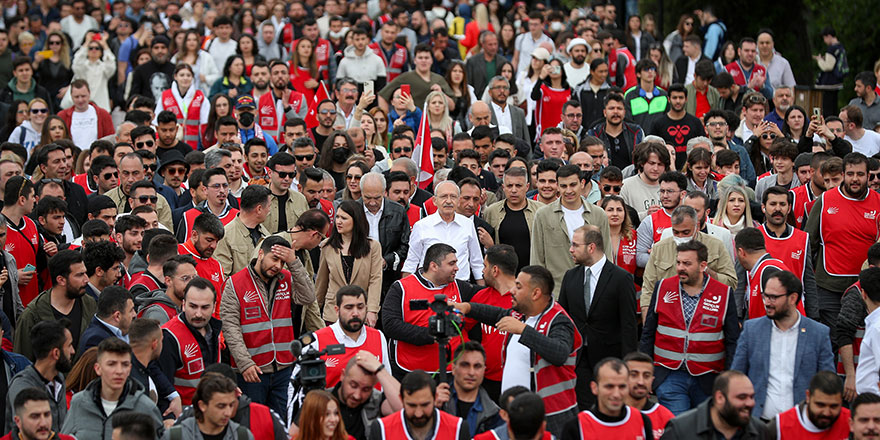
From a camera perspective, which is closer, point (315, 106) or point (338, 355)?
point (338, 355)

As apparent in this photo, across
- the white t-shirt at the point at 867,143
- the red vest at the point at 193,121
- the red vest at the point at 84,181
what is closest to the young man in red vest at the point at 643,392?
the red vest at the point at 84,181

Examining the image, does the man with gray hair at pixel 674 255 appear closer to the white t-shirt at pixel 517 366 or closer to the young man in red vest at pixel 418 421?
the white t-shirt at pixel 517 366

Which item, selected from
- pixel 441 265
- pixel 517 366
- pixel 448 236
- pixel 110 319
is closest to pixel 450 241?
pixel 448 236

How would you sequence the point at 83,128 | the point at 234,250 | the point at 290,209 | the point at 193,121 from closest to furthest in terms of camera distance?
the point at 234,250 → the point at 290,209 → the point at 83,128 → the point at 193,121

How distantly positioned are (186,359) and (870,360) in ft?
15.7

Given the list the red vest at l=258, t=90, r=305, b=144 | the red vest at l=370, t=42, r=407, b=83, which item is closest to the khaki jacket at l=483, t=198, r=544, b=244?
the red vest at l=258, t=90, r=305, b=144

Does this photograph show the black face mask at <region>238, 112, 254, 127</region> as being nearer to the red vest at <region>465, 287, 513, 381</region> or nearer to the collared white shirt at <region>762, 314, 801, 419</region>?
the red vest at <region>465, 287, 513, 381</region>

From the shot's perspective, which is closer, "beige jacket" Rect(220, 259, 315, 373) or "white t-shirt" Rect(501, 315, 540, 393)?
"white t-shirt" Rect(501, 315, 540, 393)

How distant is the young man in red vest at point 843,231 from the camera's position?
1104cm

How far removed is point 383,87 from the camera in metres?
17.5

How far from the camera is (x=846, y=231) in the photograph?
36.2 feet

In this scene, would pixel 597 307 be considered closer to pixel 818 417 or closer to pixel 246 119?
pixel 818 417

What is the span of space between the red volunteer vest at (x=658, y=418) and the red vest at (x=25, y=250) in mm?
5425

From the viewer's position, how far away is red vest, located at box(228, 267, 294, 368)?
9250 millimetres
